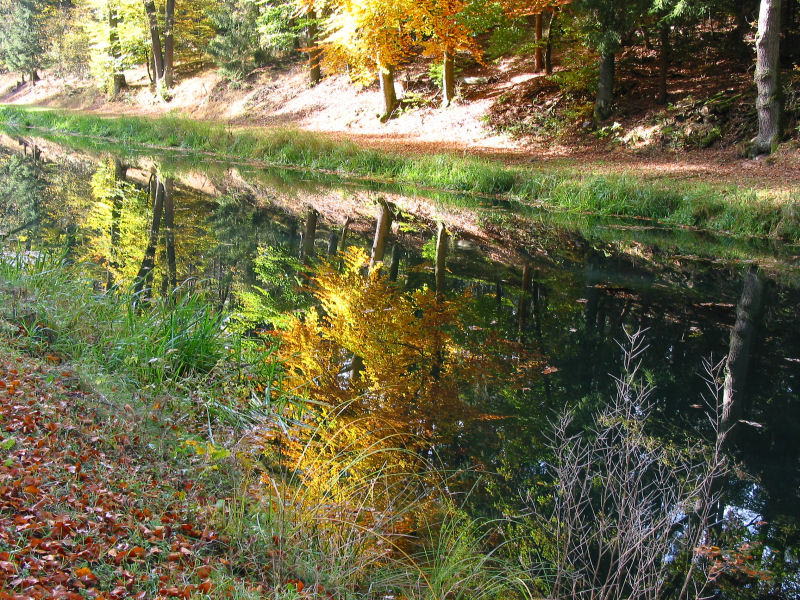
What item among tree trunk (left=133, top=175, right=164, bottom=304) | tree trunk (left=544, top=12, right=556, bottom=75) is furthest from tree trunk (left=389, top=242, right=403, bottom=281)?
tree trunk (left=544, top=12, right=556, bottom=75)

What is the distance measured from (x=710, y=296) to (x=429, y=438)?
603 centimetres

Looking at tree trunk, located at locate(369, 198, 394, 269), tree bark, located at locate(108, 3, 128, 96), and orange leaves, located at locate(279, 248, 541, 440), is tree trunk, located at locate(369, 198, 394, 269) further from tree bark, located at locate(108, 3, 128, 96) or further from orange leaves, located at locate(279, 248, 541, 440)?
tree bark, located at locate(108, 3, 128, 96)

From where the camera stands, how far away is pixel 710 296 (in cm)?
930

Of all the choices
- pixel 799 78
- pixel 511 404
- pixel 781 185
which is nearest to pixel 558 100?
pixel 799 78

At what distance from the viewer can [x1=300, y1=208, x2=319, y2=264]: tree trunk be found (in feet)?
35.1

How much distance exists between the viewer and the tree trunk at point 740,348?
5739 mm

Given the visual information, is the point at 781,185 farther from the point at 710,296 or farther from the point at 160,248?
the point at 160,248

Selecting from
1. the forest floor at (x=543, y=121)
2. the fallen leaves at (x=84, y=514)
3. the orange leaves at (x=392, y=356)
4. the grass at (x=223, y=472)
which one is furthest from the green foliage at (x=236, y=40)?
the fallen leaves at (x=84, y=514)

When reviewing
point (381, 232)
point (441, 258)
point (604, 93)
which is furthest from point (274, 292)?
point (604, 93)

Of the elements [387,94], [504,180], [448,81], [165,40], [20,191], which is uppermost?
[165,40]

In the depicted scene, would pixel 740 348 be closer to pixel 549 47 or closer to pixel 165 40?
pixel 549 47

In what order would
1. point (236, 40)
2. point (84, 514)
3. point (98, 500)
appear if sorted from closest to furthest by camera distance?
point (84, 514), point (98, 500), point (236, 40)

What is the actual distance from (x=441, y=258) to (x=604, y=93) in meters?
12.0

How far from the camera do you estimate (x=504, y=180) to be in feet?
53.3
